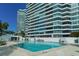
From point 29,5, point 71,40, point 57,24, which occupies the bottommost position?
point 71,40

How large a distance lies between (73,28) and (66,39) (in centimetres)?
1459

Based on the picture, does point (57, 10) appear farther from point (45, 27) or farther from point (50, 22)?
point (45, 27)

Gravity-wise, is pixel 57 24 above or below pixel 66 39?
above

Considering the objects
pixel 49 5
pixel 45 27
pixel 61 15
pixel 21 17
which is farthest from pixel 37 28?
pixel 21 17

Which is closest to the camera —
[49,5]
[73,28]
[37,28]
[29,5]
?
[73,28]

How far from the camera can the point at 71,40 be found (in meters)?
28.8

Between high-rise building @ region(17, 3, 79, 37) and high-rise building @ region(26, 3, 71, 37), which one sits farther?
high-rise building @ region(26, 3, 71, 37)

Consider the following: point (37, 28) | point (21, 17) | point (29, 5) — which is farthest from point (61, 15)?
point (21, 17)

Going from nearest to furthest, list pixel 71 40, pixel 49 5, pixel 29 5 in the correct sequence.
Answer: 1. pixel 71 40
2. pixel 49 5
3. pixel 29 5

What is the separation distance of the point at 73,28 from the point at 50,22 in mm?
7895

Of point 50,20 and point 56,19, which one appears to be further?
point 50,20

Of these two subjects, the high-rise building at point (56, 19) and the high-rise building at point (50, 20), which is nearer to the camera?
the high-rise building at point (56, 19)

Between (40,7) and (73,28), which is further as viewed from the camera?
(40,7)

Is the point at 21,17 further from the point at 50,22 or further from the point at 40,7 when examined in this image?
the point at 50,22
